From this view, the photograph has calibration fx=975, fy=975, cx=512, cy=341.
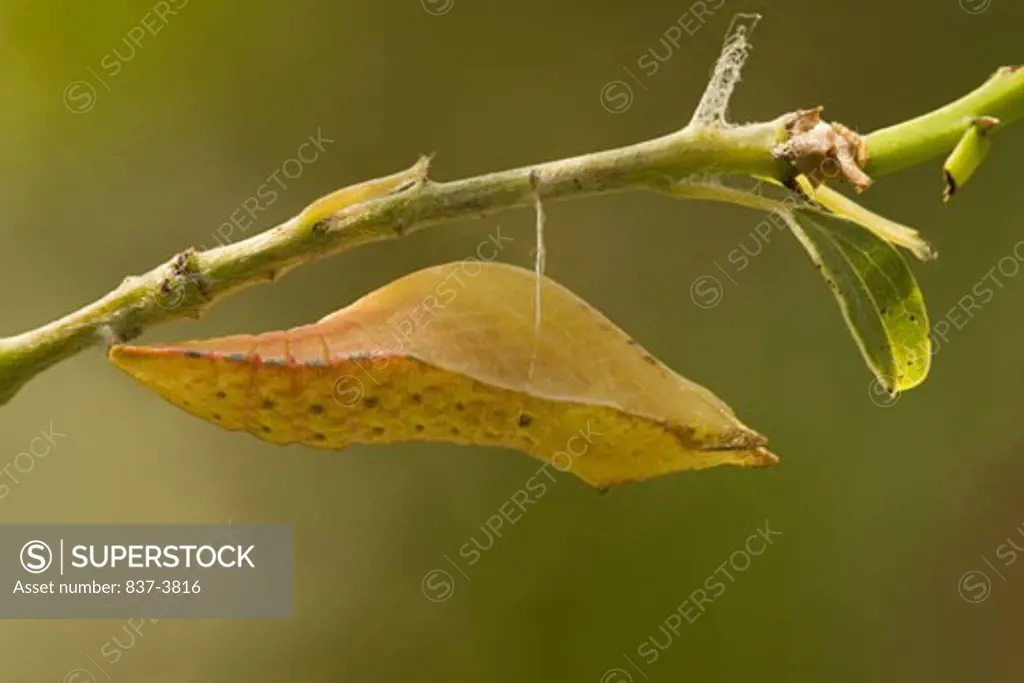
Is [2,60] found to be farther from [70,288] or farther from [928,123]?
[928,123]

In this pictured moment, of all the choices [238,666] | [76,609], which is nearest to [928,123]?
[76,609]

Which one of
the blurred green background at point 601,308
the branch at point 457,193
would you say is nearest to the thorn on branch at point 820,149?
the branch at point 457,193

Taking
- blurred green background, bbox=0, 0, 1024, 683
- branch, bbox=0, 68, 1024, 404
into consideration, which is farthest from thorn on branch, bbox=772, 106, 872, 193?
blurred green background, bbox=0, 0, 1024, 683

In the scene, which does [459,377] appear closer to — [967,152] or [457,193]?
[457,193]

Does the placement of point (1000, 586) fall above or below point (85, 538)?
below

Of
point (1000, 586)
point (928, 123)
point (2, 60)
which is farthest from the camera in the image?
point (1000, 586)

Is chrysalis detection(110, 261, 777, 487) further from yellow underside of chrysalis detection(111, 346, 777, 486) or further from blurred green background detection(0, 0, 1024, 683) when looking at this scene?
blurred green background detection(0, 0, 1024, 683)

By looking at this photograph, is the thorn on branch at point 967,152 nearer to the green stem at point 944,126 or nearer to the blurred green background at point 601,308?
the green stem at point 944,126

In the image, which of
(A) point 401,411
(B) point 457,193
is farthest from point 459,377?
(B) point 457,193
